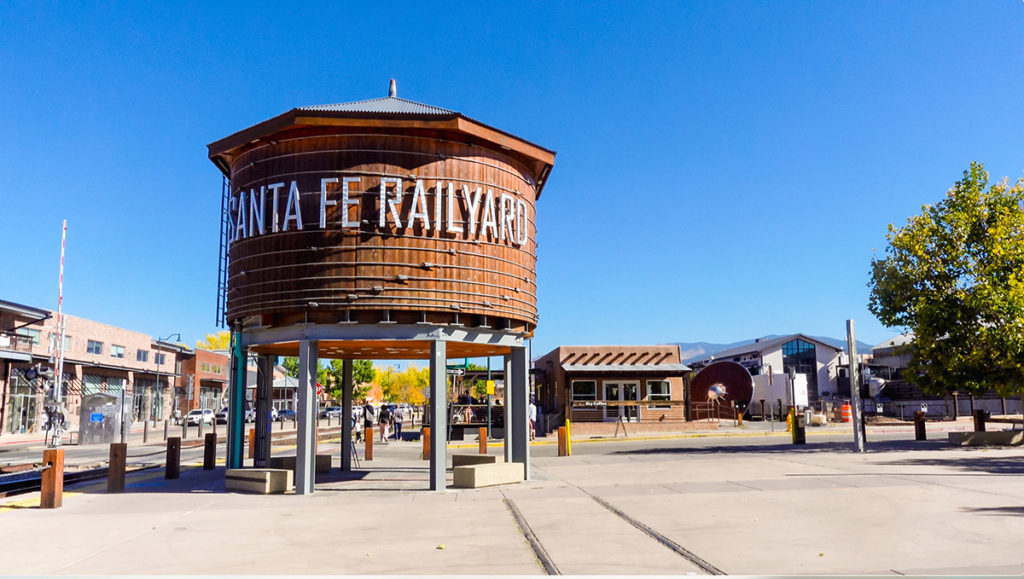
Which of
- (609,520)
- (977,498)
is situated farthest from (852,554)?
(977,498)

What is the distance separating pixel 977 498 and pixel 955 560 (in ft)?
19.7

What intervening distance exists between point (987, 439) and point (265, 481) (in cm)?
2538

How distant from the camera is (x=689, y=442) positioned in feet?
108

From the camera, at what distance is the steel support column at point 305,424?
15.9m

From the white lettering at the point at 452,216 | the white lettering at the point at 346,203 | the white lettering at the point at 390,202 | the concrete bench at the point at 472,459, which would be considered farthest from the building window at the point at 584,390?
the white lettering at the point at 346,203

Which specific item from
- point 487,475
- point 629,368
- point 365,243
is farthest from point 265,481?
point 629,368

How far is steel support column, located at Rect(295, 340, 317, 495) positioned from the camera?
1591 centimetres

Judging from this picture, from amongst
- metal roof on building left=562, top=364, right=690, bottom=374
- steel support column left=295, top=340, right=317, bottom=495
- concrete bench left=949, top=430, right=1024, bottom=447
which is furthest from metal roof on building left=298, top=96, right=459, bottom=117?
metal roof on building left=562, top=364, right=690, bottom=374

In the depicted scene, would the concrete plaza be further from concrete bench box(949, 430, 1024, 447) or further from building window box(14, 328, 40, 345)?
building window box(14, 328, 40, 345)

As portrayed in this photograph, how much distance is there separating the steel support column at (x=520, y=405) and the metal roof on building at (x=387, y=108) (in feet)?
20.6

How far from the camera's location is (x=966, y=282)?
2550 cm

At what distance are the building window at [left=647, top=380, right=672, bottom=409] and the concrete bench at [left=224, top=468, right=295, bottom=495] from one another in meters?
30.4

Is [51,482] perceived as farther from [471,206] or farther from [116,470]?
[471,206]

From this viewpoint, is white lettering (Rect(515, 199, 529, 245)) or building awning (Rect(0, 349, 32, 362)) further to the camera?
building awning (Rect(0, 349, 32, 362))
